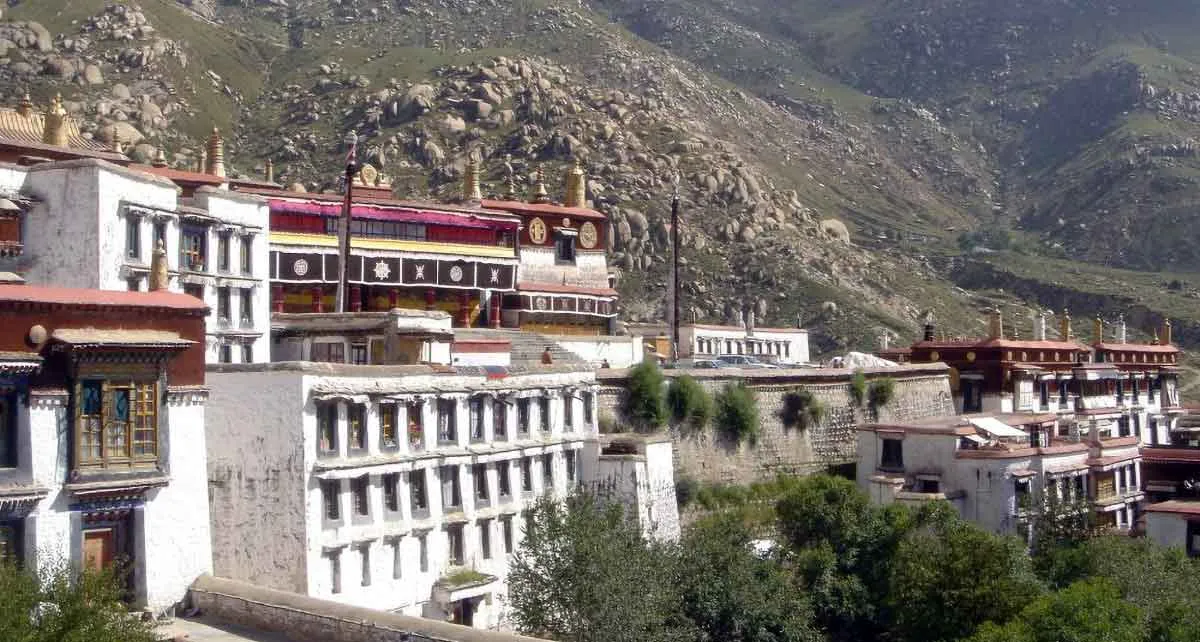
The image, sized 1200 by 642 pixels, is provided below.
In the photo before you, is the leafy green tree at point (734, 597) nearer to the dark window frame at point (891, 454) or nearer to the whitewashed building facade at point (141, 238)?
the dark window frame at point (891, 454)

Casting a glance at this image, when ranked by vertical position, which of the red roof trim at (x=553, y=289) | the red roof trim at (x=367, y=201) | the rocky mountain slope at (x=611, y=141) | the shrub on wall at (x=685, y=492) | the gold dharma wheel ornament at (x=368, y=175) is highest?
the rocky mountain slope at (x=611, y=141)

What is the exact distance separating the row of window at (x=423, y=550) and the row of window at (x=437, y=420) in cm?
217

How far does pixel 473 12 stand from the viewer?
17325 centimetres

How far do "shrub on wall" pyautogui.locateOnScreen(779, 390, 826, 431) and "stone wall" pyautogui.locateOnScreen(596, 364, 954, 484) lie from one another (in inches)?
7.6

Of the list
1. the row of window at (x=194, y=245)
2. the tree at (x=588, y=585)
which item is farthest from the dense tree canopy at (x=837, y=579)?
the row of window at (x=194, y=245)

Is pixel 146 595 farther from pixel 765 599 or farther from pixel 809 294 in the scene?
pixel 809 294

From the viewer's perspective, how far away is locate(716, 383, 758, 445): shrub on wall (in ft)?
183

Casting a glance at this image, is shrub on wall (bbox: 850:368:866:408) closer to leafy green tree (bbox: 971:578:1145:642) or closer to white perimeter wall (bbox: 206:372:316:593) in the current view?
leafy green tree (bbox: 971:578:1145:642)

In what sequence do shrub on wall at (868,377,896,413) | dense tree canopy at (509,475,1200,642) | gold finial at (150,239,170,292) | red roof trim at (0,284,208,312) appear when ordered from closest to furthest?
red roof trim at (0,284,208,312), gold finial at (150,239,170,292), dense tree canopy at (509,475,1200,642), shrub on wall at (868,377,896,413)

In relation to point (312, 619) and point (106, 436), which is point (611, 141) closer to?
point (106, 436)

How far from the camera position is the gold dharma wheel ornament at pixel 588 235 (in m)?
67.8

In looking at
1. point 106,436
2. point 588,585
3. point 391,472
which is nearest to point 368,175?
point 391,472

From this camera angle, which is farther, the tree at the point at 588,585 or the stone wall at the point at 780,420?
the stone wall at the point at 780,420

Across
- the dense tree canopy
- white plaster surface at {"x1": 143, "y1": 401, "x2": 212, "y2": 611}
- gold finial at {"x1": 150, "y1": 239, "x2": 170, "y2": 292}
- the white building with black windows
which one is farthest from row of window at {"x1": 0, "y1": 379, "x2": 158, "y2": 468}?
the dense tree canopy
